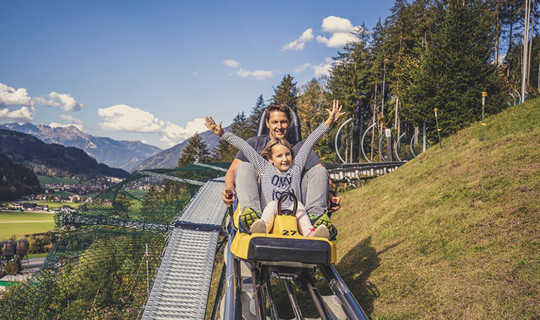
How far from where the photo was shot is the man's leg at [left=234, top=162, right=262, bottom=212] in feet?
11.5

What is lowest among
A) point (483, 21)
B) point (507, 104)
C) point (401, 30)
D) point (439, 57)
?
point (507, 104)

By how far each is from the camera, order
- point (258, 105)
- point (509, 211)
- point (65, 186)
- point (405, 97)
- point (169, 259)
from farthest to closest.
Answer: point (65, 186) → point (258, 105) → point (405, 97) → point (509, 211) → point (169, 259)

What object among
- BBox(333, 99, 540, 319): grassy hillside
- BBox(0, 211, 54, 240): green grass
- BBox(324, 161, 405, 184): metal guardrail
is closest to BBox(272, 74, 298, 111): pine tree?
BBox(324, 161, 405, 184): metal guardrail

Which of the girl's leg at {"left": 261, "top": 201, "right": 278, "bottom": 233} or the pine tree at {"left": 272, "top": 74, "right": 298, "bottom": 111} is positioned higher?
the pine tree at {"left": 272, "top": 74, "right": 298, "bottom": 111}

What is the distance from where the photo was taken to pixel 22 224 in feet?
361

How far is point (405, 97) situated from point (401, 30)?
2002 centimetres

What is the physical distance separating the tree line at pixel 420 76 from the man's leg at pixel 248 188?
863 centimetres

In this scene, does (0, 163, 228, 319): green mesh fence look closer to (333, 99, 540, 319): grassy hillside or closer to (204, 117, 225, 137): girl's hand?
(204, 117, 225, 137): girl's hand

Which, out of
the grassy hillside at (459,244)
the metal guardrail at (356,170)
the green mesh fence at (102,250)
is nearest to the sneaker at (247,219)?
the green mesh fence at (102,250)

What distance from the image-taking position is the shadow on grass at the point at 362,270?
4293mm

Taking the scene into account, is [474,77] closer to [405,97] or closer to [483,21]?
[483,21]

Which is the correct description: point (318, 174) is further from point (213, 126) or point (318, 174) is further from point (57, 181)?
point (57, 181)

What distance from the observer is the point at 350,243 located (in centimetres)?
→ 694

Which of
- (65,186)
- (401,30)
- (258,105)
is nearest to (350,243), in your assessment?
(401,30)
